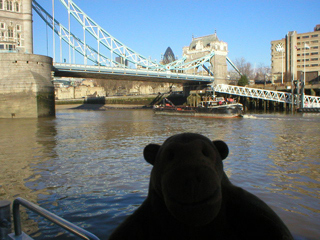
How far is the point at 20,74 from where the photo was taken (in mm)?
27188

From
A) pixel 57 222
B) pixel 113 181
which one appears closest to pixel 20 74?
pixel 113 181

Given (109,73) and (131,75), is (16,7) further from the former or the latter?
(131,75)

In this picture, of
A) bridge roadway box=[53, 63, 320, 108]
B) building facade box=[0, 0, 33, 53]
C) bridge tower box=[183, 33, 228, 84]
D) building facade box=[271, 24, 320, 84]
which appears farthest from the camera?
building facade box=[271, 24, 320, 84]

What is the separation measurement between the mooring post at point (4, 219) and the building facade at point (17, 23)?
1194 inches

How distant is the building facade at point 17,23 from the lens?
3023cm

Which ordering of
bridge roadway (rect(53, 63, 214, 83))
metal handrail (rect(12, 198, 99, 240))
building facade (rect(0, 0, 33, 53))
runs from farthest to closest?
bridge roadway (rect(53, 63, 214, 83)) → building facade (rect(0, 0, 33, 53)) → metal handrail (rect(12, 198, 99, 240))

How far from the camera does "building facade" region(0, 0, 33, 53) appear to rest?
30.2 m

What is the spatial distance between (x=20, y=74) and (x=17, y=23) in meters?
6.64

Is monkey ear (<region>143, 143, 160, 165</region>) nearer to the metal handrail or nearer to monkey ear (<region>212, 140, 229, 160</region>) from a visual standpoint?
monkey ear (<region>212, 140, 229, 160</region>)

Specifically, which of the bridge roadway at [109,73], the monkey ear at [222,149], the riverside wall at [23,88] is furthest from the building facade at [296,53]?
the monkey ear at [222,149]

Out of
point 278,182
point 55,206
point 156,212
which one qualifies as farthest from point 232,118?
point 156,212

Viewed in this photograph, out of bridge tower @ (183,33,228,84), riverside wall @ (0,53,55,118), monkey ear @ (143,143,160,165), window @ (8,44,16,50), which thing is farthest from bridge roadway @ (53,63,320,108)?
monkey ear @ (143,143,160,165)

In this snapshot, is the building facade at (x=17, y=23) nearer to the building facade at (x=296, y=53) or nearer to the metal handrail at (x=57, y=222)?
the metal handrail at (x=57, y=222)

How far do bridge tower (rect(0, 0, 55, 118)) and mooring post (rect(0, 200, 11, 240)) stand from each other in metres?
Result: 25.9
